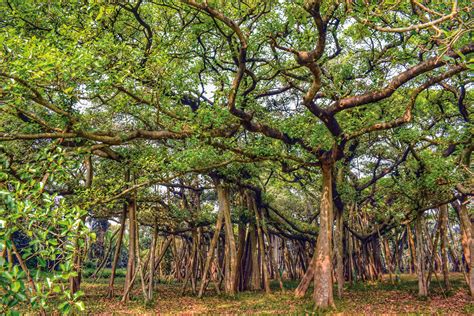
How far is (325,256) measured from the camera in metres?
10.9

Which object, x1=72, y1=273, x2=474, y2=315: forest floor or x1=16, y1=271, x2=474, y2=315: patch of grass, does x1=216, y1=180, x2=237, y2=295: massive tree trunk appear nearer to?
x1=16, y1=271, x2=474, y2=315: patch of grass

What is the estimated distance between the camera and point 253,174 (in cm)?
1512

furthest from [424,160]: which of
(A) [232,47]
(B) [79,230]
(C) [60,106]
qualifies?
(B) [79,230]

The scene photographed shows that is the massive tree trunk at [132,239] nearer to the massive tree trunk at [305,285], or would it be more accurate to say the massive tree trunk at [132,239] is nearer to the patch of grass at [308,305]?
the patch of grass at [308,305]

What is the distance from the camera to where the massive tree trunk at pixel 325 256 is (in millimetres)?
10320

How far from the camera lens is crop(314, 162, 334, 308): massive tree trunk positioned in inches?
406

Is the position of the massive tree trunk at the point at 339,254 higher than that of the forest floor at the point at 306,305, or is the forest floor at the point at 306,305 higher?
the massive tree trunk at the point at 339,254

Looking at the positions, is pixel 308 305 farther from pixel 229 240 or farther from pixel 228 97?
pixel 228 97

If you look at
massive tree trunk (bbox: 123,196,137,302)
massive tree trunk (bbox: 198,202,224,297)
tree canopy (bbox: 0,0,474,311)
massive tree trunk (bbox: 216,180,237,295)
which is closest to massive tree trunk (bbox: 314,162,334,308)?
tree canopy (bbox: 0,0,474,311)

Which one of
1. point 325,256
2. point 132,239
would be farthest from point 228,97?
point 132,239

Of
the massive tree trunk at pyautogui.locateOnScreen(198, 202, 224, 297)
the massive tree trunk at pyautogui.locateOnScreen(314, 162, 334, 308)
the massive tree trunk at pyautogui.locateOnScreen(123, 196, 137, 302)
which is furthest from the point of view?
the massive tree trunk at pyautogui.locateOnScreen(198, 202, 224, 297)

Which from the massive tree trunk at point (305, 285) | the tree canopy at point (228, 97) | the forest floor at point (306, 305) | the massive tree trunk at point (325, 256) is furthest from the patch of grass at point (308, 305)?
the tree canopy at point (228, 97)

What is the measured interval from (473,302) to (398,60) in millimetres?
7260

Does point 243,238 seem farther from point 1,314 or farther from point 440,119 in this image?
point 1,314
